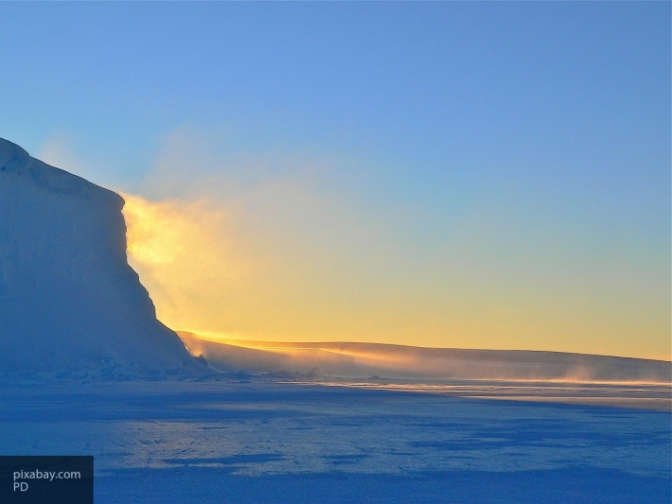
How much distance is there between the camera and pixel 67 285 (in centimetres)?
4009

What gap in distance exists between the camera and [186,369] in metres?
41.7

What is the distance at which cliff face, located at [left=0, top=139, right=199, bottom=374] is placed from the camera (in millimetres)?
37031

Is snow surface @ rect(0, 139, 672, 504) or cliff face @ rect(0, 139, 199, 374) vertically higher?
cliff face @ rect(0, 139, 199, 374)

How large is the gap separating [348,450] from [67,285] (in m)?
30.2

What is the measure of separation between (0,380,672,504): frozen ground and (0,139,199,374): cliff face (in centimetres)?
1506

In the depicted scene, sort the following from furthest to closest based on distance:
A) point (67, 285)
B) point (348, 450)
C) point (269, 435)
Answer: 1. point (67, 285)
2. point (269, 435)
3. point (348, 450)

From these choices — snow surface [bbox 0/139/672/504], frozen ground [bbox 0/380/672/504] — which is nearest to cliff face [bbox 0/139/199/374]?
snow surface [bbox 0/139/672/504]

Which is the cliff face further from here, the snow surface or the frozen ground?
the frozen ground

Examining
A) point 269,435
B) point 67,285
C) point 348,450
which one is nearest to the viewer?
point 348,450

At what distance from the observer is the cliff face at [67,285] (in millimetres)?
37031

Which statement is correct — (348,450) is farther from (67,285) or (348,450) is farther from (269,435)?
(67,285)

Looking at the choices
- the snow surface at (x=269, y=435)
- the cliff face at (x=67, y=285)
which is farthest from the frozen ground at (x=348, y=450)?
the cliff face at (x=67, y=285)

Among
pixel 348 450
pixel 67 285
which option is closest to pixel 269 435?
pixel 348 450

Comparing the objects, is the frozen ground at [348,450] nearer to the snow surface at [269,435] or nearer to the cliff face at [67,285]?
the snow surface at [269,435]
